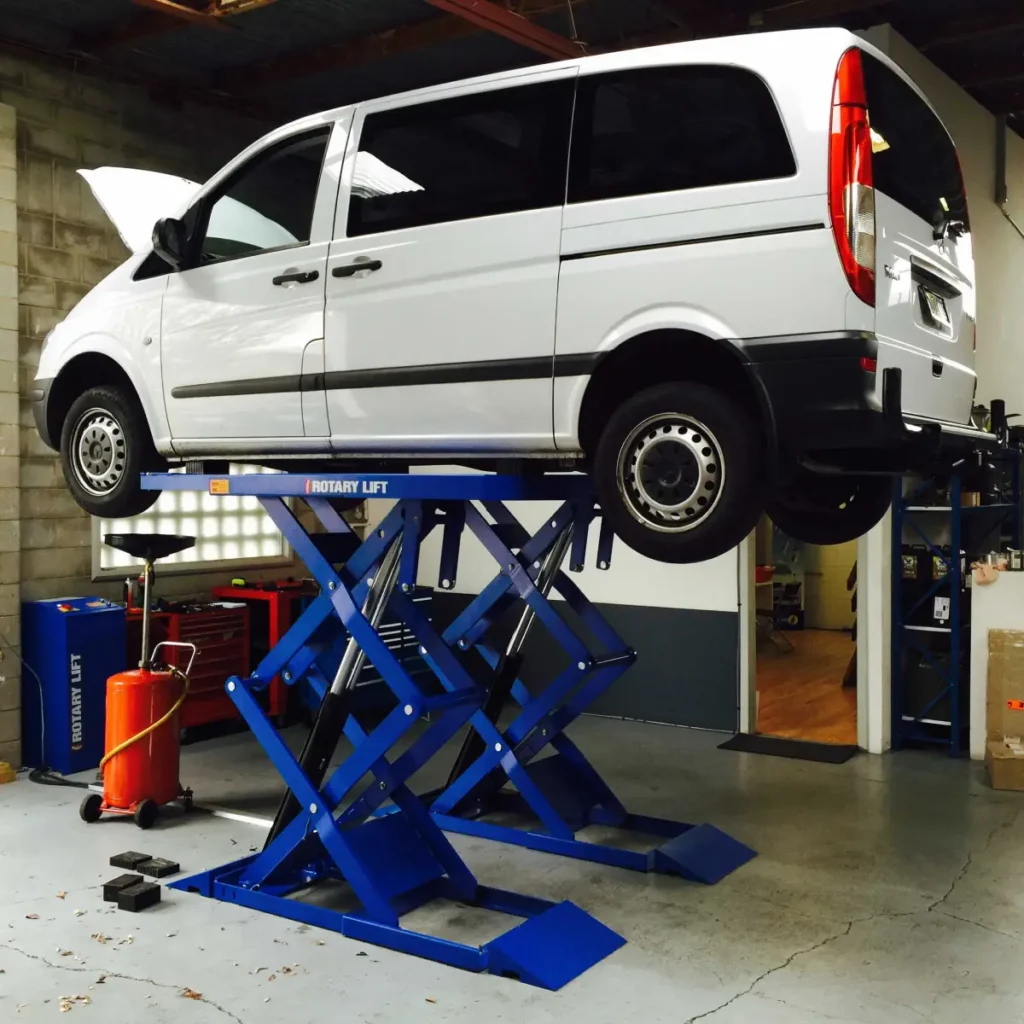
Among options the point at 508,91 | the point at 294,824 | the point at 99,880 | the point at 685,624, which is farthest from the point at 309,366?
the point at 685,624

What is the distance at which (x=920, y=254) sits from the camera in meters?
3.04

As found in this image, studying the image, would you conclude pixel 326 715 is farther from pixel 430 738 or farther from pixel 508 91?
→ pixel 508 91

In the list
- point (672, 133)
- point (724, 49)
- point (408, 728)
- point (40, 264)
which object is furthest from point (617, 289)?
point (40, 264)

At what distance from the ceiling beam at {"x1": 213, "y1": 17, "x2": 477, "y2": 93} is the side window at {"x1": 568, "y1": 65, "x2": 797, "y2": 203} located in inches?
120

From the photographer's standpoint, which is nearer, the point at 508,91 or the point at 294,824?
the point at 508,91

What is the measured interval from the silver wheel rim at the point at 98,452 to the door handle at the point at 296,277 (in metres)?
1.01

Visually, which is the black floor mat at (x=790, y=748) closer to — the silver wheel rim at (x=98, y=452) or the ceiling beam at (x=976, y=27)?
the silver wheel rim at (x=98, y=452)

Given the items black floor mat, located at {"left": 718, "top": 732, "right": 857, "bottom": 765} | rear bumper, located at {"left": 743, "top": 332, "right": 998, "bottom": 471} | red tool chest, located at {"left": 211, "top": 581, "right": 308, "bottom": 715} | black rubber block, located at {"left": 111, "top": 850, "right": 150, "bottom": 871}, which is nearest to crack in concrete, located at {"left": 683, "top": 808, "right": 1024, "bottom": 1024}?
black floor mat, located at {"left": 718, "top": 732, "right": 857, "bottom": 765}

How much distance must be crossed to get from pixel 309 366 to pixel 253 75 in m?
3.97

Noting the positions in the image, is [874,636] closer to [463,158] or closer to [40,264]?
[463,158]

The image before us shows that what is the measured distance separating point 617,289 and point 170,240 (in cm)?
177

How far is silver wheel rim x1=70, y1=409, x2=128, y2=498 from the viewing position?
4.18m

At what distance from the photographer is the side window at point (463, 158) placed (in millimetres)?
3217

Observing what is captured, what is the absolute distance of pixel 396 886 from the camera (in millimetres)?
3889
